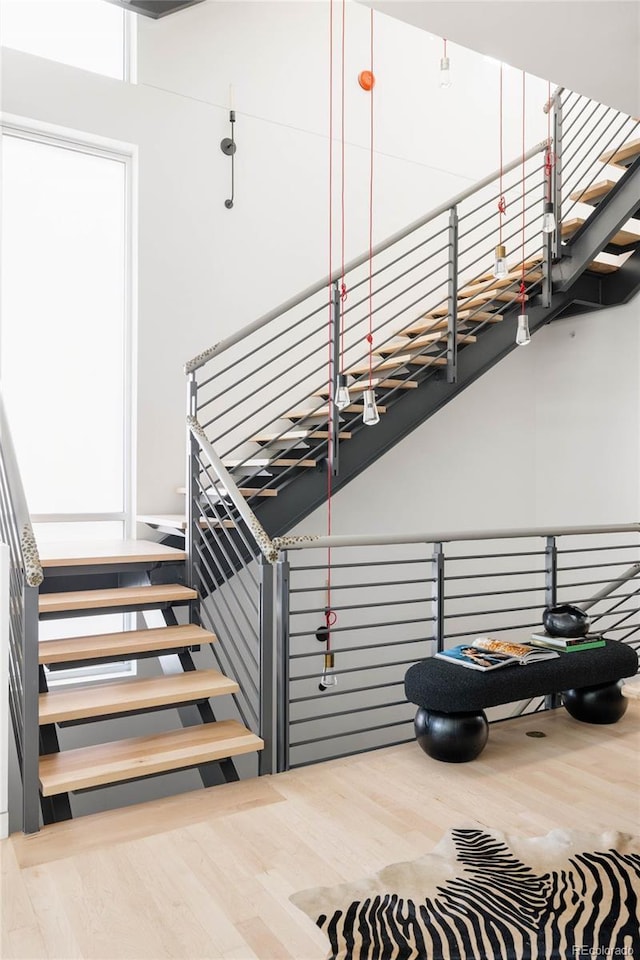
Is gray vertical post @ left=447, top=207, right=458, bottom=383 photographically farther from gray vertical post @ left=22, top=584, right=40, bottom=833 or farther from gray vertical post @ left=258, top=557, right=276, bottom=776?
gray vertical post @ left=22, top=584, right=40, bottom=833

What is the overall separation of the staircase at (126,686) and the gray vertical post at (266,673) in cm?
7

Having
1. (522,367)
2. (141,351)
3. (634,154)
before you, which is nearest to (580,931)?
(141,351)

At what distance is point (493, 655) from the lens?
3.34 m

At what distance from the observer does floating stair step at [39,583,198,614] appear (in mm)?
3406

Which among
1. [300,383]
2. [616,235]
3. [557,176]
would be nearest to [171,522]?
[300,383]

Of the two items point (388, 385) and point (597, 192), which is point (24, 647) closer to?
point (388, 385)

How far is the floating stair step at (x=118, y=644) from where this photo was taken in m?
3.14

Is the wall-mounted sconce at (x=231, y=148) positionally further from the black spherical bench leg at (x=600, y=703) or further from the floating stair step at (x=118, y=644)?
the black spherical bench leg at (x=600, y=703)

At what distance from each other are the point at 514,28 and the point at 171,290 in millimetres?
2707

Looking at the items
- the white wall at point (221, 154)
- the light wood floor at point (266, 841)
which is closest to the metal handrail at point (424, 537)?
the light wood floor at point (266, 841)

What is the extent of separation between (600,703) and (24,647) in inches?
106

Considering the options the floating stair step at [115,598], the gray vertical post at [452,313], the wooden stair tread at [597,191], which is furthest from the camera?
the wooden stair tread at [597,191]

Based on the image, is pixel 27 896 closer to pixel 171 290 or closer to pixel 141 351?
pixel 141 351

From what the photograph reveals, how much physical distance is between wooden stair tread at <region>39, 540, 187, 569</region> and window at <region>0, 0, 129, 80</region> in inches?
116
